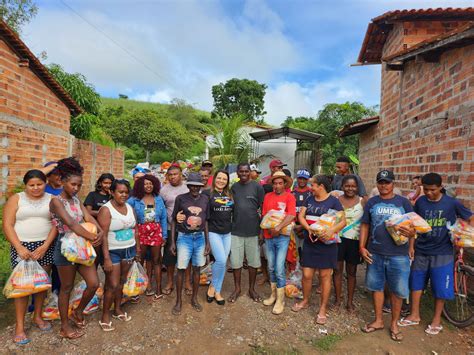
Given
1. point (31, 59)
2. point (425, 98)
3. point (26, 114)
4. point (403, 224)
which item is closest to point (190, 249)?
point (403, 224)

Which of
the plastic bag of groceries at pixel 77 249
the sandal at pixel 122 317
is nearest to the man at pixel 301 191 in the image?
the sandal at pixel 122 317

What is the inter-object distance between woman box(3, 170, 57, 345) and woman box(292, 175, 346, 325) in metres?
2.71

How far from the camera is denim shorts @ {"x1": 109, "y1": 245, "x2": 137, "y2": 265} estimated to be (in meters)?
3.13

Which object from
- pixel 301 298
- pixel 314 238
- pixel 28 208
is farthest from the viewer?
pixel 301 298

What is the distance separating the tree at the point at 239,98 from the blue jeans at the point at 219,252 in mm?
30195

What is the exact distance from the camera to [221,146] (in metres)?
10.5

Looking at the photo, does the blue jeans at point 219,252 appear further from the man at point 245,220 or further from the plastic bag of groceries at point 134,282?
the plastic bag of groceries at point 134,282

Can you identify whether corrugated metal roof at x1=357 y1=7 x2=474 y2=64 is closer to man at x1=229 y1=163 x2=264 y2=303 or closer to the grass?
man at x1=229 y1=163 x2=264 y2=303

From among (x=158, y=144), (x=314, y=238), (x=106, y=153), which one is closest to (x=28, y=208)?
(x=314, y=238)

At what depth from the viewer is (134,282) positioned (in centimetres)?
332

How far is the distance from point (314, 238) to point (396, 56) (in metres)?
3.39

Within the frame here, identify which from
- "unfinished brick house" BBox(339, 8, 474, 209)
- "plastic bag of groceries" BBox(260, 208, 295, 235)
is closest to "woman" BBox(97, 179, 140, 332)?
"plastic bag of groceries" BBox(260, 208, 295, 235)

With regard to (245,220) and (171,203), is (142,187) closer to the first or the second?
(171,203)

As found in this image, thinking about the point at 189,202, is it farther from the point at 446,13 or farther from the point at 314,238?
the point at 446,13
